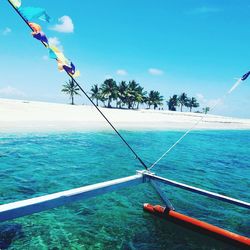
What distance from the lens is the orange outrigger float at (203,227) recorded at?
20.6 ft

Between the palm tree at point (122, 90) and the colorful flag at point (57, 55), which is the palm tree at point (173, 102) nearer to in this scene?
the palm tree at point (122, 90)

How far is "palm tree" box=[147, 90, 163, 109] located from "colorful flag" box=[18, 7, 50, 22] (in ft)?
335

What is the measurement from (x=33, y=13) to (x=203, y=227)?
20.3ft

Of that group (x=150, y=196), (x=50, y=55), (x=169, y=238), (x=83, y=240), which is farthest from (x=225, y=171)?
(x=50, y=55)

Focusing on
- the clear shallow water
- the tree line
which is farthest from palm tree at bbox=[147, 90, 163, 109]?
the clear shallow water

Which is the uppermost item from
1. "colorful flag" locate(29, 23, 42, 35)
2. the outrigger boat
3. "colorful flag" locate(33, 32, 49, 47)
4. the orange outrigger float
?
"colorful flag" locate(29, 23, 42, 35)

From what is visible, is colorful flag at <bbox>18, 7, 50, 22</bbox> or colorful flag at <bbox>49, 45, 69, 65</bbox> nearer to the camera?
colorful flag at <bbox>18, 7, 50, 22</bbox>

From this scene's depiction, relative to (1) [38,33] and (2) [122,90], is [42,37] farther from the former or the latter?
(2) [122,90]

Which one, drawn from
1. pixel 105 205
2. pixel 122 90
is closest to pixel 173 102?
pixel 122 90

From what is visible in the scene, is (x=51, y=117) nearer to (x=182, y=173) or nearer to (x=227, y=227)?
(x=182, y=173)

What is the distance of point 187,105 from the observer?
135 meters

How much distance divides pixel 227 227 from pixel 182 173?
733 cm

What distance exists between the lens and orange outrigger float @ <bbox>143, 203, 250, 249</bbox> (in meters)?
6.29

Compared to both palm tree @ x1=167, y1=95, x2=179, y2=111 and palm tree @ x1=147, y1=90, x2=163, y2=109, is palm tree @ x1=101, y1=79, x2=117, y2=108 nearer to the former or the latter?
palm tree @ x1=147, y1=90, x2=163, y2=109
